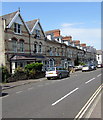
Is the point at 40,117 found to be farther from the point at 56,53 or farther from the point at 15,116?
the point at 56,53

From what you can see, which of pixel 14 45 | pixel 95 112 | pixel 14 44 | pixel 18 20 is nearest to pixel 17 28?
pixel 18 20

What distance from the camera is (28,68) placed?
72.0 ft

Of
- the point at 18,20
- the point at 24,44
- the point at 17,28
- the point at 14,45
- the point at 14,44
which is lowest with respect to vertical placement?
the point at 14,45

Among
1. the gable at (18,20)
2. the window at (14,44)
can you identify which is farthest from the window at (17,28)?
the window at (14,44)

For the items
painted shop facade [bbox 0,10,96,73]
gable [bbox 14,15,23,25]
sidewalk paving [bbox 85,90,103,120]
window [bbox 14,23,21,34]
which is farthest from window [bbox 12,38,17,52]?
sidewalk paving [bbox 85,90,103,120]

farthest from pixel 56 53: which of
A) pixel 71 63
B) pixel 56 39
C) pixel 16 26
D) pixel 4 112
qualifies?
pixel 4 112

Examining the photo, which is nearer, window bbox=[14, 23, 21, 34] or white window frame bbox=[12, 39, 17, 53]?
white window frame bbox=[12, 39, 17, 53]

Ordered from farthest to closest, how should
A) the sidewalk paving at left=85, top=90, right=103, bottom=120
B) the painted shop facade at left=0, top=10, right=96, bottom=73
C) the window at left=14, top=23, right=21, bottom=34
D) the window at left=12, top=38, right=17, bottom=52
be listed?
the window at left=14, top=23, right=21, bottom=34
the window at left=12, top=38, right=17, bottom=52
the painted shop facade at left=0, top=10, right=96, bottom=73
the sidewalk paving at left=85, top=90, right=103, bottom=120

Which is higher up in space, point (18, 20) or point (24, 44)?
point (18, 20)

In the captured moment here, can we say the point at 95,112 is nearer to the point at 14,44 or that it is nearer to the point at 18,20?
the point at 14,44

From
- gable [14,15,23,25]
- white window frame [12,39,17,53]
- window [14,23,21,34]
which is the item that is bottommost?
white window frame [12,39,17,53]

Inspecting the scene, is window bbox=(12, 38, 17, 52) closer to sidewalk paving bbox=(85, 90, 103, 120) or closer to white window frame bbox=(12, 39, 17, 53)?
white window frame bbox=(12, 39, 17, 53)

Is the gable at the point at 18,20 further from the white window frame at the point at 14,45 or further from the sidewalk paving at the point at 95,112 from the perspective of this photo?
the sidewalk paving at the point at 95,112

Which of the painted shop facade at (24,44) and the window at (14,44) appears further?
the window at (14,44)
